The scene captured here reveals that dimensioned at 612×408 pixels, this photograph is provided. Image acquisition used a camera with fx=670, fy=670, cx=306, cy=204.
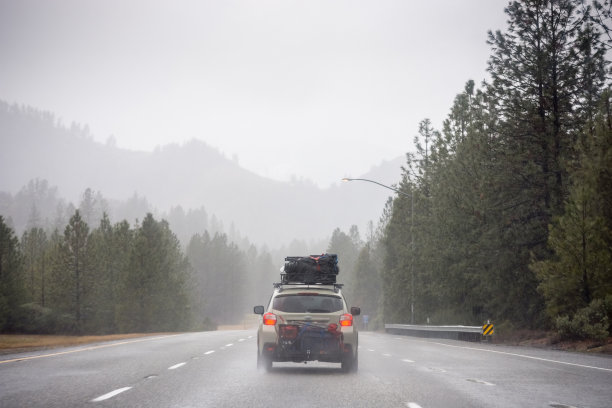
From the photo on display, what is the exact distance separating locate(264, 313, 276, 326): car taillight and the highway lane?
3.27ft

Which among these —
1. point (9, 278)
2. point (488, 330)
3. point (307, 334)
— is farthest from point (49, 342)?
point (9, 278)

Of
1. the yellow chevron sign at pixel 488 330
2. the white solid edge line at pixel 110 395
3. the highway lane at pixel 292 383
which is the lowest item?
the yellow chevron sign at pixel 488 330

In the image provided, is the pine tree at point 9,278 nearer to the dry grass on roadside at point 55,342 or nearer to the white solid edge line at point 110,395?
the dry grass on roadside at point 55,342

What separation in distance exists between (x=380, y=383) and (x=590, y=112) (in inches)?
900

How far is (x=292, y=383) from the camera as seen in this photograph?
11.4 metres

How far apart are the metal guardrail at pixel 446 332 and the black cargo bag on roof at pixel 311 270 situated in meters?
13.7

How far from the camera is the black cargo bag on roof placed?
19.0 meters

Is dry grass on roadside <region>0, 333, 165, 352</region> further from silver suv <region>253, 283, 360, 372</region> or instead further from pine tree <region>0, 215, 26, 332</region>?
silver suv <region>253, 283, 360, 372</region>

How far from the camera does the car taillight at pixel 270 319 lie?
43.7 ft

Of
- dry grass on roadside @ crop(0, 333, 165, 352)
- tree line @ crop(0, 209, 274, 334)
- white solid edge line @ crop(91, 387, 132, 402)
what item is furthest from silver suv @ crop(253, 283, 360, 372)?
tree line @ crop(0, 209, 274, 334)

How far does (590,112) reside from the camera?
30.0 m

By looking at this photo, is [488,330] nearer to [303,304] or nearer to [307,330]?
[303,304]

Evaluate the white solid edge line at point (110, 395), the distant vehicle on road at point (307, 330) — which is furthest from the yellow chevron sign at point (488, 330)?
the white solid edge line at point (110, 395)

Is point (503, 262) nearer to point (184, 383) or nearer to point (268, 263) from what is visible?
point (184, 383)
